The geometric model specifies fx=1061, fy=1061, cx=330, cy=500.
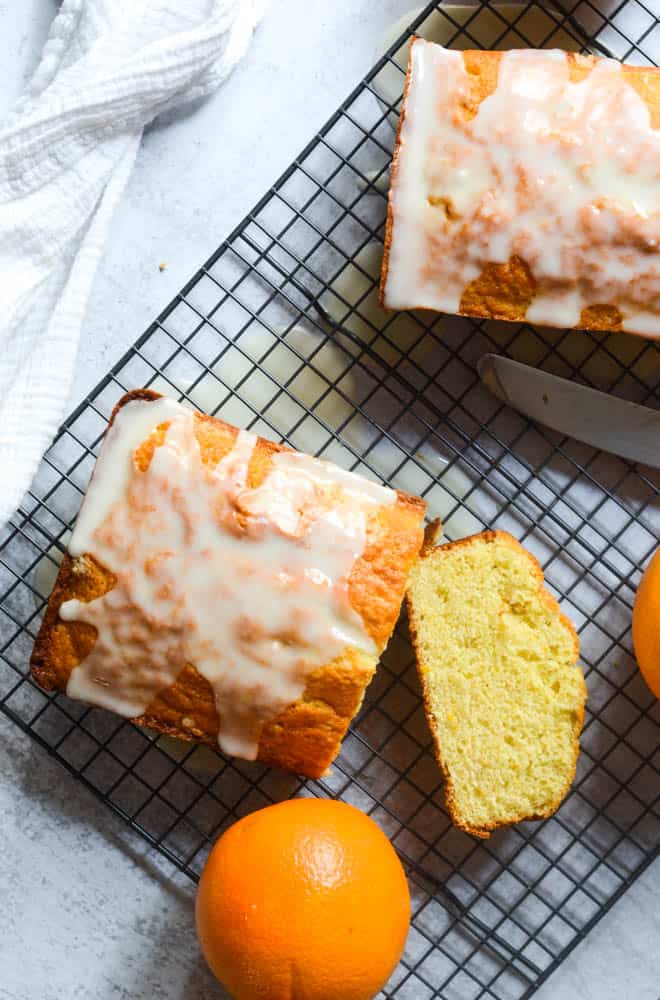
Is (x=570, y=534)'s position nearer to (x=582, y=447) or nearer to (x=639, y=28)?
(x=582, y=447)

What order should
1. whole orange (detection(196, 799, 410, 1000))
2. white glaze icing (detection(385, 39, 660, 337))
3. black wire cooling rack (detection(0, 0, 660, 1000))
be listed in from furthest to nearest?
black wire cooling rack (detection(0, 0, 660, 1000)) → white glaze icing (detection(385, 39, 660, 337)) → whole orange (detection(196, 799, 410, 1000))

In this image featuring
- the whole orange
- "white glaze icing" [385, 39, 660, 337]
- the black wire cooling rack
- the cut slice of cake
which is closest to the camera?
the whole orange

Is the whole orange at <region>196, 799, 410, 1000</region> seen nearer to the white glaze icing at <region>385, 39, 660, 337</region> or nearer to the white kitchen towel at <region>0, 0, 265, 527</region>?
A: the white kitchen towel at <region>0, 0, 265, 527</region>

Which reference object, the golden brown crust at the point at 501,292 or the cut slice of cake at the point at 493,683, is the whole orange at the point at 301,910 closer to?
the cut slice of cake at the point at 493,683

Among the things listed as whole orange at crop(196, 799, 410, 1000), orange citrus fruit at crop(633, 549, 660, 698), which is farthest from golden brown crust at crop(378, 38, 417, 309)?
whole orange at crop(196, 799, 410, 1000)

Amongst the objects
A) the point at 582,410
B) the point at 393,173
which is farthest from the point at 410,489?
the point at 393,173

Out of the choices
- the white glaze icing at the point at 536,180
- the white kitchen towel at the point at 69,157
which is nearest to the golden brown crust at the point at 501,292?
the white glaze icing at the point at 536,180

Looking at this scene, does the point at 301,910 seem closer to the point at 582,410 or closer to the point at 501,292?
the point at 582,410
